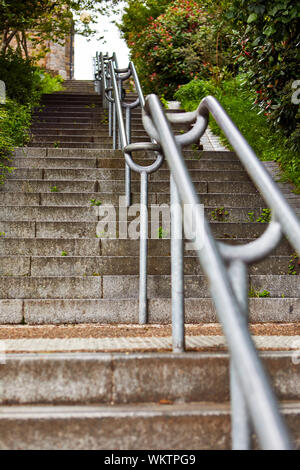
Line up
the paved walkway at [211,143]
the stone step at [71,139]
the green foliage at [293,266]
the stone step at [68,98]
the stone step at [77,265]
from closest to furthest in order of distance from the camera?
the stone step at [77,265] < the green foliage at [293,266] < the stone step at [71,139] < the paved walkway at [211,143] < the stone step at [68,98]

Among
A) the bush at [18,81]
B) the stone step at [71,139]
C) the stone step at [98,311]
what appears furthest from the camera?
the bush at [18,81]

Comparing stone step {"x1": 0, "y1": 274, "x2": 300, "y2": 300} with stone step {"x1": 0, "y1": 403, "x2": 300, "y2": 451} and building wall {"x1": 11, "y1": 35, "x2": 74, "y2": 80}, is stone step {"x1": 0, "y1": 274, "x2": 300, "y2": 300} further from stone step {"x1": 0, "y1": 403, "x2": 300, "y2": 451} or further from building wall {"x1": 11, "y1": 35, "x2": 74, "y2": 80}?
building wall {"x1": 11, "y1": 35, "x2": 74, "y2": 80}

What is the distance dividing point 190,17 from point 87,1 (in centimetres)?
337

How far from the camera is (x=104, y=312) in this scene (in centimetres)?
345

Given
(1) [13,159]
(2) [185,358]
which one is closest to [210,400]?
(2) [185,358]

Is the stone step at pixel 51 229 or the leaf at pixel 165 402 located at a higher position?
the stone step at pixel 51 229

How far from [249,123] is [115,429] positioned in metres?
6.45

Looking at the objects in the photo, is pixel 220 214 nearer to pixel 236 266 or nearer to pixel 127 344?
pixel 127 344

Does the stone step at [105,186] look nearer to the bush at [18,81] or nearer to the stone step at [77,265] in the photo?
the stone step at [77,265]

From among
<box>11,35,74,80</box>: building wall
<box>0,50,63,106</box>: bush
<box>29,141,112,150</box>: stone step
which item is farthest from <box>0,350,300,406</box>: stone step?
<box>11,35,74,80</box>: building wall

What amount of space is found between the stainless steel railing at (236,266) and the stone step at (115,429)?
32 centimetres

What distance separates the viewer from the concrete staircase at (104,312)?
5.57 feet

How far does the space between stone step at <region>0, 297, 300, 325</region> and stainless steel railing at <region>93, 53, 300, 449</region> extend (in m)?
1.29

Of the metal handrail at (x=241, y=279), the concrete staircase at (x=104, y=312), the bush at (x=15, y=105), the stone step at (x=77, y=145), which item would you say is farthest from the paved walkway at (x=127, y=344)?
the stone step at (x=77, y=145)
